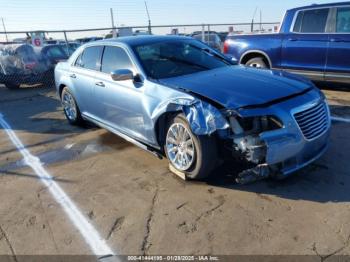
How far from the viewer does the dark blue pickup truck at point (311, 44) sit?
747 cm

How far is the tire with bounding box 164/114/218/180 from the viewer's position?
3912 millimetres

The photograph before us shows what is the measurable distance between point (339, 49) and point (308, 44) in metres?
0.68

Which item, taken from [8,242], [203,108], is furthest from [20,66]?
[203,108]

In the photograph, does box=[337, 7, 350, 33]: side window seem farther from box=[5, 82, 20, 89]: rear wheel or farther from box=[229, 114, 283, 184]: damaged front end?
box=[5, 82, 20, 89]: rear wheel

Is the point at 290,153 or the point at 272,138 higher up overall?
the point at 272,138

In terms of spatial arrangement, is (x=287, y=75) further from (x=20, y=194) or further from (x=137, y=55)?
(x=20, y=194)

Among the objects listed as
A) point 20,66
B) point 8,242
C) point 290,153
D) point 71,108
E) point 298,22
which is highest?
point 298,22

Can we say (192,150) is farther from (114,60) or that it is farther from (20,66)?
(20,66)

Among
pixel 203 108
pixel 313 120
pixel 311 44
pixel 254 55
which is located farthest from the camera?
pixel 254 55

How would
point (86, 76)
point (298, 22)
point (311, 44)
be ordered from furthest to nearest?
point (298, 22) < point (311, 44) < point (86, 76)

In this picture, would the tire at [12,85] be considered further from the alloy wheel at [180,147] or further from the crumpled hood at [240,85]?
the alloy wheel at [180,147]

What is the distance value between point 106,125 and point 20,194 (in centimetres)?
172

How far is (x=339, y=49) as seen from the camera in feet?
24.4

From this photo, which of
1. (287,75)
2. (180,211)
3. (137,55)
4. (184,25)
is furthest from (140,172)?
(184,25)
